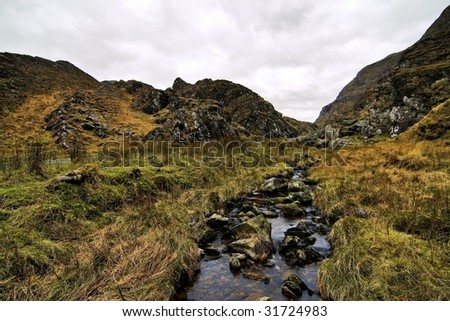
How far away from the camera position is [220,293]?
6.17 metres

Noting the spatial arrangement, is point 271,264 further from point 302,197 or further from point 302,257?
point 302,197

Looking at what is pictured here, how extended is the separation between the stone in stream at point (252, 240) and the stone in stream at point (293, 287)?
51.8 inches

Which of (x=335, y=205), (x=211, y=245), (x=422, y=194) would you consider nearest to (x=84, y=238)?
(x=211, y=245)

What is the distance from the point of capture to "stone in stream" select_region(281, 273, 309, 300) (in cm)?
597

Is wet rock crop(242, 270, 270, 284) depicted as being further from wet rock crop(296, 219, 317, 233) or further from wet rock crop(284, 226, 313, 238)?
wet rock crop(296, 219, 317, 233)

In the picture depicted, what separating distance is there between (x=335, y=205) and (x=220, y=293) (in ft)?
20.2

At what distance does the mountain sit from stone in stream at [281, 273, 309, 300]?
3089 cm

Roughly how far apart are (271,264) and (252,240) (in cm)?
89

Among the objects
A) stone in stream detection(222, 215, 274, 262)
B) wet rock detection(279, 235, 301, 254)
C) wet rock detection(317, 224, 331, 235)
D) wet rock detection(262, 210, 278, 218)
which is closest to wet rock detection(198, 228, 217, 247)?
stone in stream detection(222, 215, 274, 262)

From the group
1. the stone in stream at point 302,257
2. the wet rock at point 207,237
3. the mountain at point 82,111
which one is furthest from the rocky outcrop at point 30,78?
the stone in stream at point 302,257

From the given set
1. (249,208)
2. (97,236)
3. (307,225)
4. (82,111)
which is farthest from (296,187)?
(82,111)

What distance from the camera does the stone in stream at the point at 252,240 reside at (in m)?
7.71

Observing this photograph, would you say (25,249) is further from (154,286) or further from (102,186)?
(102,186)

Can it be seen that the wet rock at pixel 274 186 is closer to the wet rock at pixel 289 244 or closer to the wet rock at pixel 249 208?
the wet rock at pixel 249 208
